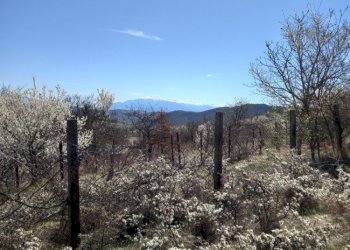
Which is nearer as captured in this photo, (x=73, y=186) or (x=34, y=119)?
(x=73, y=186)

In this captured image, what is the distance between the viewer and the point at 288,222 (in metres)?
6.22

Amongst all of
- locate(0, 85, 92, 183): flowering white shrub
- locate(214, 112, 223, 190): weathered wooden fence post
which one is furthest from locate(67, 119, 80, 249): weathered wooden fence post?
locate(0, 85, 92, 183): flowering white shrub

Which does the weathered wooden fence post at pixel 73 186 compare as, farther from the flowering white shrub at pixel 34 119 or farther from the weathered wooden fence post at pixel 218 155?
the flowering white shrub at pixel 34 119

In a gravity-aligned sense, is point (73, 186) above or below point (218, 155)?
below

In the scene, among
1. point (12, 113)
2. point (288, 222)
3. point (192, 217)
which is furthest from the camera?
point (12, 113)

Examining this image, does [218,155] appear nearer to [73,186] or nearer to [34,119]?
[73,186]

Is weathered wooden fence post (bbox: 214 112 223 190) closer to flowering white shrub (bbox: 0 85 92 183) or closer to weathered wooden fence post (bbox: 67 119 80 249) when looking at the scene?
weathered wooden fence post (bbox: 67 119 80 249)

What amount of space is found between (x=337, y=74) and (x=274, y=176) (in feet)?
36.2

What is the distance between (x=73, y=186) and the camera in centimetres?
587

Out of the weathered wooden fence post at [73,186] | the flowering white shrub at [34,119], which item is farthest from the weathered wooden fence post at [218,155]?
the flowering white shrub at [34,119]

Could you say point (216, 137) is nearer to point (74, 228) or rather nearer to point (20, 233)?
point (74, 228)

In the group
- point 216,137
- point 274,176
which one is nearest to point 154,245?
point 274,176

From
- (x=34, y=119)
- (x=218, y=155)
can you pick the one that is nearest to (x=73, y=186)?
(x=218, y=155)

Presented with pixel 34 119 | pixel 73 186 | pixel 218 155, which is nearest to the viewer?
pixel 73 186
